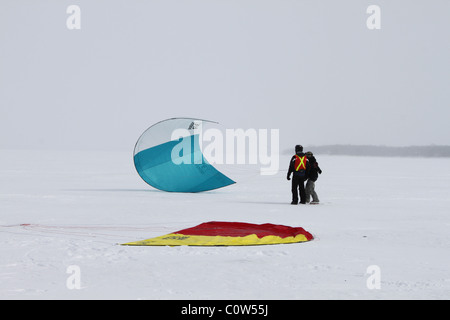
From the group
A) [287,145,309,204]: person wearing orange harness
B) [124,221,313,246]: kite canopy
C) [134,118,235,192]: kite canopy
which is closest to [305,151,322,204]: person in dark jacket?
[287,145,309,204]: person wearing orange harness

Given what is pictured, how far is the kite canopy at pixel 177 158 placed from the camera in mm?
15328

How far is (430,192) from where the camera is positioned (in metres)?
15.8

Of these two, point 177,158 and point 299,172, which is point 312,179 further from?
point 177,158

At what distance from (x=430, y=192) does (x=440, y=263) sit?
1025cm

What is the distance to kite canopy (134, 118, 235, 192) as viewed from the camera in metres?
15.3

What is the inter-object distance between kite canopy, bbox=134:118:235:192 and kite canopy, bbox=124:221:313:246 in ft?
23.0

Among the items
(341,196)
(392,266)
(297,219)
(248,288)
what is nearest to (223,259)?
(248,288)

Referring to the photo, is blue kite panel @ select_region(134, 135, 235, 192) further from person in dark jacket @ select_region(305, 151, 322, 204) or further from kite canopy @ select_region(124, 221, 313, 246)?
kite canopy @ select_region(124, 221, 313, 246)

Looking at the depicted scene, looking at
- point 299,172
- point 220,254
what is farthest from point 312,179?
point 220,254

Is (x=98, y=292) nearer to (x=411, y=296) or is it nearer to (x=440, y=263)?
(x=411, y=296)

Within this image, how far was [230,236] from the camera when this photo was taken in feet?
24.6

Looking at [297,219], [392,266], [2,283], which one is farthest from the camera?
[297,219]

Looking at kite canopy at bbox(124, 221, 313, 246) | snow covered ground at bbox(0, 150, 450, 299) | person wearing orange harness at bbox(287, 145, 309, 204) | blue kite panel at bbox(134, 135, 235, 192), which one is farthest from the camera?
blue kite panel at bbox(134, 135, 235, 192)

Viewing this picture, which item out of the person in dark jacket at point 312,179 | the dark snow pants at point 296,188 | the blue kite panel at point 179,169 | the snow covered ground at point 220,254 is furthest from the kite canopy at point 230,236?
the blue kite panel at point 179,169
